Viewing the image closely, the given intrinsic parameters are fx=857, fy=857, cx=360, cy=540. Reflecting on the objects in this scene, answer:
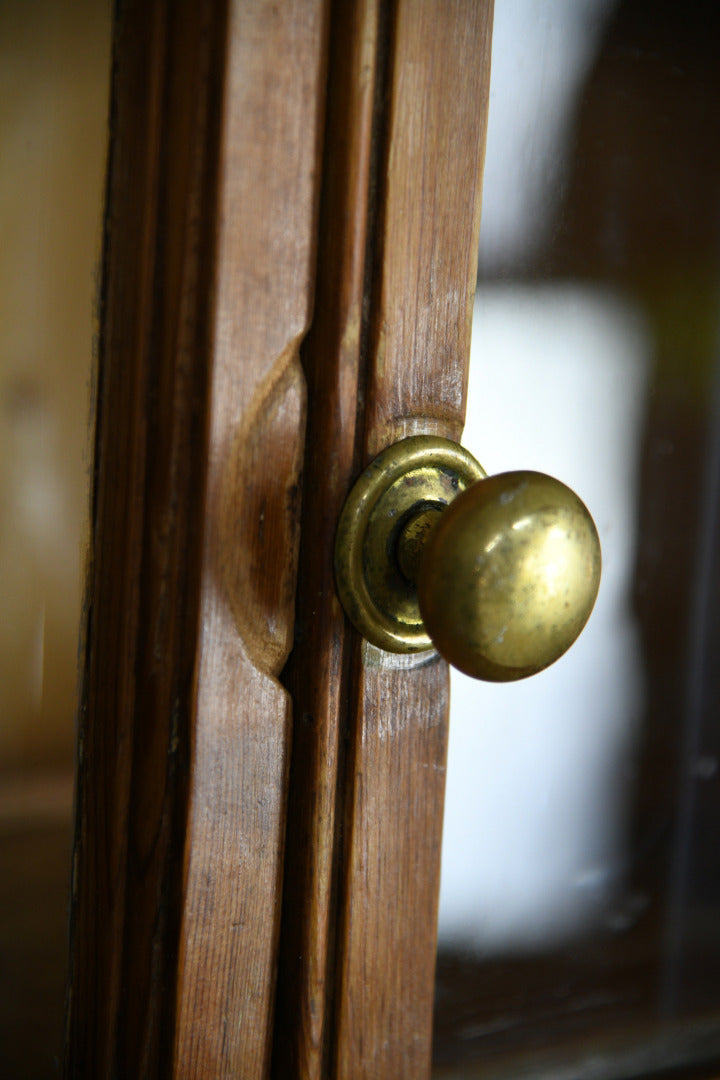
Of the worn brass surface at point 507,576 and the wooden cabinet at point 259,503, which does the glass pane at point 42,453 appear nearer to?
the wooden cabinet at point 259,503

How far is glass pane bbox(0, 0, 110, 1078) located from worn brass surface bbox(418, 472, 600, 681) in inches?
5.1

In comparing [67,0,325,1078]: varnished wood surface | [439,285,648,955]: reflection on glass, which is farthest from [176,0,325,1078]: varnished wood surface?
[439,285,648,955]: reflection on glass

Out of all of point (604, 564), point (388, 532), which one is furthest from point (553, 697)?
point (388, 532)

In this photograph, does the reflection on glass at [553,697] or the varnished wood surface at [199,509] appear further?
the reflection on glass at [553,697]

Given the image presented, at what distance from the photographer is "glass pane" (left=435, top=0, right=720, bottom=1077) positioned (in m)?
0.37

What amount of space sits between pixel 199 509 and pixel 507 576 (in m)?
0.09

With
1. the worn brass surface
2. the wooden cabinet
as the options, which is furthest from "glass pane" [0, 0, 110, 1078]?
the worn brass surface

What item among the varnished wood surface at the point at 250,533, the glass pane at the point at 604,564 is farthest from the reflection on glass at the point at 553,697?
the varnished wood surface at the point at 250,533

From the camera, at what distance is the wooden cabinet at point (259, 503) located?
254 mm

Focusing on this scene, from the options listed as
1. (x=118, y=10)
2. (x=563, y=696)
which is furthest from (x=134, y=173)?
(x=563, y=696)

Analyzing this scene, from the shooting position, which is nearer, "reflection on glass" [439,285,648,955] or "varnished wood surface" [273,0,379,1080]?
"varnished wood surface" [273,0,379,1080]

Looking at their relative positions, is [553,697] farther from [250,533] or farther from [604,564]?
[250,533]

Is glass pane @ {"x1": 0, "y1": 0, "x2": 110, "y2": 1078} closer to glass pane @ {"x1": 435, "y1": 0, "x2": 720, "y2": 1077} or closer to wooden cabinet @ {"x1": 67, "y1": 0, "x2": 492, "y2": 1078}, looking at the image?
wooden cabinet @ {"x1": 67, "y1": 0, "x2": 492, "y2": 1078}

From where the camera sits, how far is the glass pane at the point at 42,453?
0.93ft
